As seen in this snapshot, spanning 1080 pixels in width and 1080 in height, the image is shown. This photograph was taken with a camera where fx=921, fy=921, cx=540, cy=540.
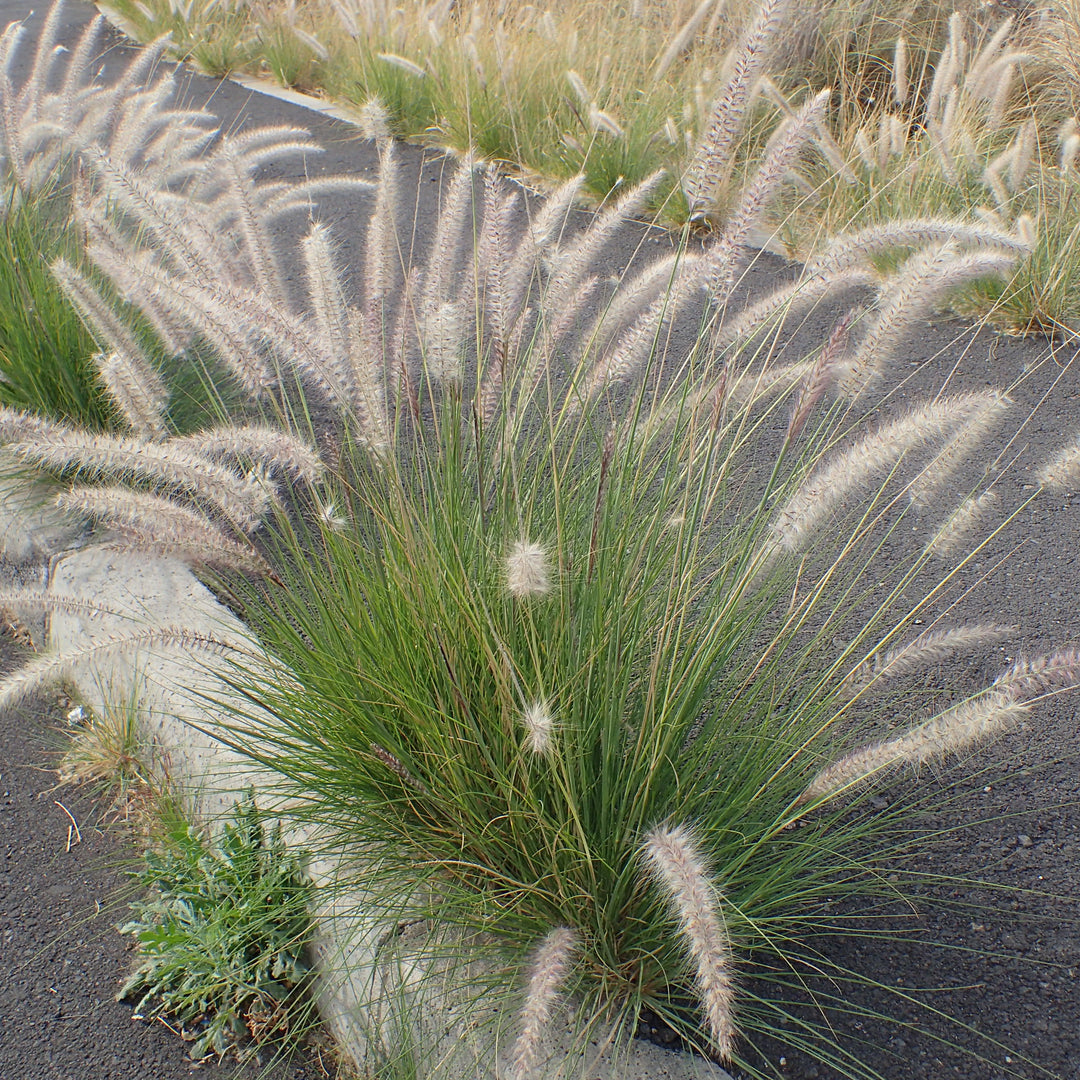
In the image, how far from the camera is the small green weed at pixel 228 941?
189 centimetres

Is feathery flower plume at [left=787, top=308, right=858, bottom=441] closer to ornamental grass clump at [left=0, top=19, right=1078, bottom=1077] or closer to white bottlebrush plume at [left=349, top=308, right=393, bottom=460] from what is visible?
ornamental grass clump at [left=0, top=19, right=1078, bottom=1077]

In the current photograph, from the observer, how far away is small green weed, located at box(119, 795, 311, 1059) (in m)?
1.89

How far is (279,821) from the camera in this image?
1976 mm

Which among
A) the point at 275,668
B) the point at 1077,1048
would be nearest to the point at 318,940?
the point at 275,668

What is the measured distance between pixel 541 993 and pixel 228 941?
0.92 metres

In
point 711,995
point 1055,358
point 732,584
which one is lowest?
point 1055,358

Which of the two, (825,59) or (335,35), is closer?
(825,59)

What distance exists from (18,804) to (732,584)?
202cm

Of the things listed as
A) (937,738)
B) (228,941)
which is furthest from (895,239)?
(228,941)

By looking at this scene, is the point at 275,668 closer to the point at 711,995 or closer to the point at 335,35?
the point at 711,995

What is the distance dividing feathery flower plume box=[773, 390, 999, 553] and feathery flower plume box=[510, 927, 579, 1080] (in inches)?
29.7

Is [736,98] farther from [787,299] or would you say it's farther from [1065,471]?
[1065,471]

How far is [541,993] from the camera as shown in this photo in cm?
126

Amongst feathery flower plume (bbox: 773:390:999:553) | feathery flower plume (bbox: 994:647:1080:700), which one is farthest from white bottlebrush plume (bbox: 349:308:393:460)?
feathery flower plume (bbox: 994:647:1080:700)
